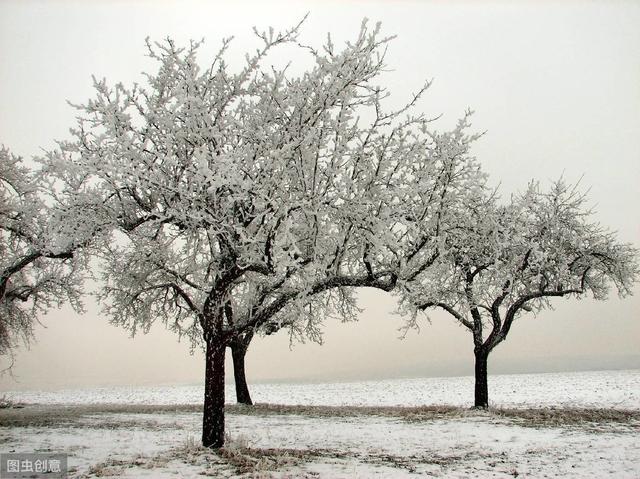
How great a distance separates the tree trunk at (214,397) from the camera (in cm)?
1326

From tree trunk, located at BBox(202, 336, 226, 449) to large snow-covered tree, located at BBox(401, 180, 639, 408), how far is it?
32.6 ft

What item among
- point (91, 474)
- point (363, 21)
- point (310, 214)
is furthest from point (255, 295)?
point (363, 21)

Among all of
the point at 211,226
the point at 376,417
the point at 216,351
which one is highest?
the point at 211,226

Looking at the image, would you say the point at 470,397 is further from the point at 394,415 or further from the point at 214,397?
the point at 214,397

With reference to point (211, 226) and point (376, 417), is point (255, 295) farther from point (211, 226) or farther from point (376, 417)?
point (376, 417)

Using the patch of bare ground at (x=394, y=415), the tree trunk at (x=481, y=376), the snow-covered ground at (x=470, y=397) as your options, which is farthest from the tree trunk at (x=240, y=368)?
the tree trunk at (x=481, y=376)

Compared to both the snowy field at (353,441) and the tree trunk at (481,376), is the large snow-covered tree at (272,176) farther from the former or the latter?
the tree trunk at (481,376)

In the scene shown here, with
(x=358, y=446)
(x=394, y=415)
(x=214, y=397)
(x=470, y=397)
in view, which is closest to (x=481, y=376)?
(x=394, y=415)

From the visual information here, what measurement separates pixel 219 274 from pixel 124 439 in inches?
240

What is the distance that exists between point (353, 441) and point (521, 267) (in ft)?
35.3

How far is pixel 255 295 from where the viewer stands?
17.3 metres

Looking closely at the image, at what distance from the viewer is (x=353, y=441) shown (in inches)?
601

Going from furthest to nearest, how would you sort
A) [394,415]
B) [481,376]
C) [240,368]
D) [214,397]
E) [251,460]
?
[240,368], [481,376], [394,415], [214,397], [251,460]

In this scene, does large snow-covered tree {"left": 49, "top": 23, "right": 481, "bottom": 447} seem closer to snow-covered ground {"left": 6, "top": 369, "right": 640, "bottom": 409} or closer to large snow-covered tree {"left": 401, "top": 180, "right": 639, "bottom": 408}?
large snow-covered tree {"left": 401, "top": 180, "right": 639, "bottom": 408}
